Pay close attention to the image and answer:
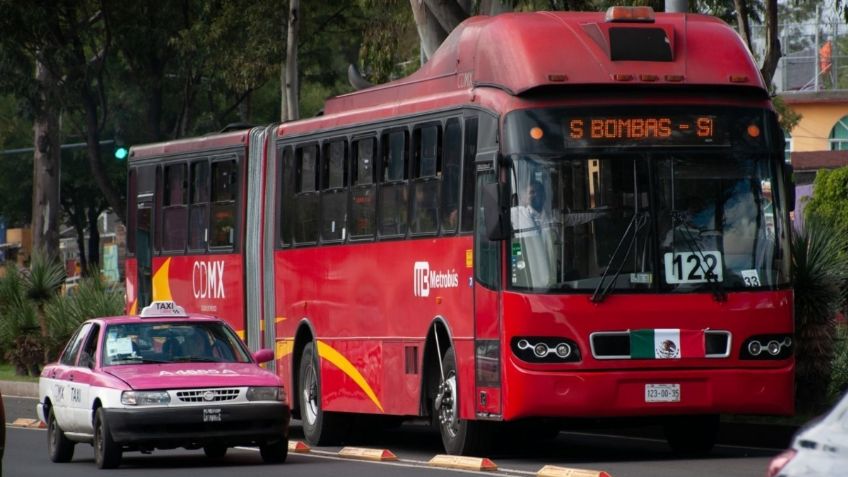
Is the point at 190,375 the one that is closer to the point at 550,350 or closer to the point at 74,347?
the point at 74,347

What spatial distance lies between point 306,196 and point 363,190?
1.65m

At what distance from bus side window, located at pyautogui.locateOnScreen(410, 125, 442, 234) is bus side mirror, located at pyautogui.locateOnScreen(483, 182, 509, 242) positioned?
1661 mm

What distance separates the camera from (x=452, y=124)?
16.7 meters

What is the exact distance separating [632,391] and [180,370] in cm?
408

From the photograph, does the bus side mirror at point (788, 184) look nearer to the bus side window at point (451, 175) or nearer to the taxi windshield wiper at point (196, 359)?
the bus side window at point (451, 175)

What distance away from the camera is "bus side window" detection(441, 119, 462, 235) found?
1645cm

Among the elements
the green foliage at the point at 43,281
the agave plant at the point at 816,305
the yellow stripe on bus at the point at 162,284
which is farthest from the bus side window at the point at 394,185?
the green foliage at the point at 43,281

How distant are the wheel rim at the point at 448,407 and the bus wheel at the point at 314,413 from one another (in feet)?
10.7

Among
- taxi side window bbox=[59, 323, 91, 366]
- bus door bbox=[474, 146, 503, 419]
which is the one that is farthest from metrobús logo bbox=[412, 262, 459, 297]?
taxi side window bbox=[59, 323, 91, 366]

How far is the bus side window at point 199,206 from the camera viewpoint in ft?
75.8

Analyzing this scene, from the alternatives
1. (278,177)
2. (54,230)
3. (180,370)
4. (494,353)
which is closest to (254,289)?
(278,177)

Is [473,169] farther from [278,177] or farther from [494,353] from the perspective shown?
[278,177]

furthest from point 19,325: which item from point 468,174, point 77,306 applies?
point 468,174

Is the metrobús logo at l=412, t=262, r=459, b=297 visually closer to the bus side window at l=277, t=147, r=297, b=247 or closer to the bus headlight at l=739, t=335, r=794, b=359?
the bus headlight at l=739, t=335, r=794, b=359
